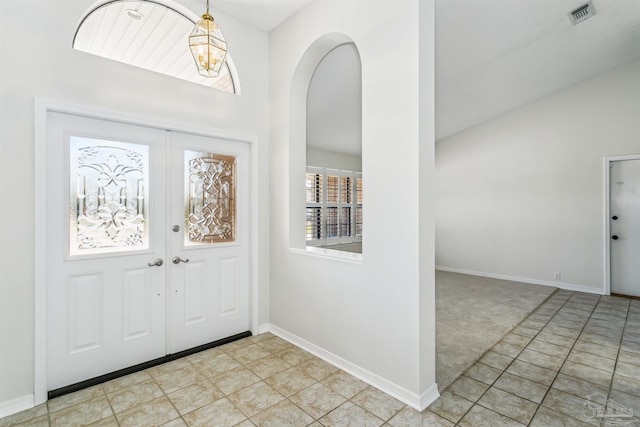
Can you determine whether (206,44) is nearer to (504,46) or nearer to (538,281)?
(504,46)

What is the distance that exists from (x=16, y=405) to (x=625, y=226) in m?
7.36

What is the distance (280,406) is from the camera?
2055 mm

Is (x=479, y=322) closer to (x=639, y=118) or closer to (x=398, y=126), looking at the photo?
(x=398, y=126)

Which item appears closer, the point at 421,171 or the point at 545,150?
the point at 421,171

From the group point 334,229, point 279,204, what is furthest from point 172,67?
point 334,229

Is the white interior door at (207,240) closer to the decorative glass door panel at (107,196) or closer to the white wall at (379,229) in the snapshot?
the decorative glass door panel at (107,196)

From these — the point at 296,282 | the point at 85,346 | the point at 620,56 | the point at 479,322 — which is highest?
the point at 620,56

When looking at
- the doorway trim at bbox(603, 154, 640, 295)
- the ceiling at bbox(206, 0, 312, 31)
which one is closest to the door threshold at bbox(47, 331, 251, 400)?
the ceiling at bbox(206, 0, 312, 31)

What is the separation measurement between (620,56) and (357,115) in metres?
3.82

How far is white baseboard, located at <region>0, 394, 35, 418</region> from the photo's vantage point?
1.96 meters

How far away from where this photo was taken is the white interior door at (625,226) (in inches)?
182

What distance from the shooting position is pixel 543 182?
5293 mm

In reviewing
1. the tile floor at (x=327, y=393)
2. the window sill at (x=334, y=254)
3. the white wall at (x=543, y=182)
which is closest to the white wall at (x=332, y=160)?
the white wall at (x=543, y=182)

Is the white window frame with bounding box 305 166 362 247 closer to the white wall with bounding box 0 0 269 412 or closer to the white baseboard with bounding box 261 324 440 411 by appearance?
the white baseboard with bounding box 261 324 440 411
